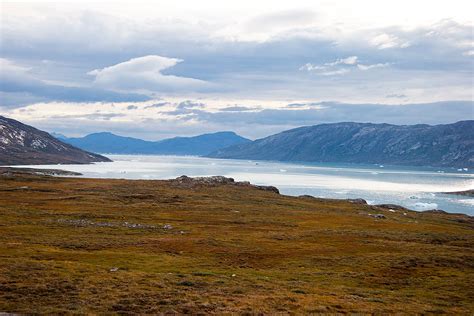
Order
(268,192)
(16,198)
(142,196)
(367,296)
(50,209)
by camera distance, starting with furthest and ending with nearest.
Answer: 1. (268,192)
2. (142,196)
3. (16,198)
4. (50,209)
5. (367,296)

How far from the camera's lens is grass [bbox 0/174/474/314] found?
35.4 m

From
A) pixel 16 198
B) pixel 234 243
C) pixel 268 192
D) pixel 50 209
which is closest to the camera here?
pixel 234 243

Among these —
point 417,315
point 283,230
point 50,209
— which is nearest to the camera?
point 417,315

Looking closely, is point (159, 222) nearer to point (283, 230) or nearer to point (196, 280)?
point (283, 230)

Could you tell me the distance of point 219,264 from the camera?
2114 inches

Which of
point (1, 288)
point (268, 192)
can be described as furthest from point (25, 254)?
point (268, 192)

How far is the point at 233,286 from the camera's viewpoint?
1629 inches

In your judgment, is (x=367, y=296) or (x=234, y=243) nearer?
(x=367, y=296)

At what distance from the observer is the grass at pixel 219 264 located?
Answer: 3544 cm

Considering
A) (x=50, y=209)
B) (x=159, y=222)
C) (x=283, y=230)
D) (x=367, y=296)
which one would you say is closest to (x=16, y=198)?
(x=50, y=209)

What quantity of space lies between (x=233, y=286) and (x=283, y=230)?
158 feet

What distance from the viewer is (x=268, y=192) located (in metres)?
181

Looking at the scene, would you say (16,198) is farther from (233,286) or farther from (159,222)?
(233,286)

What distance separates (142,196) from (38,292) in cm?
10509
